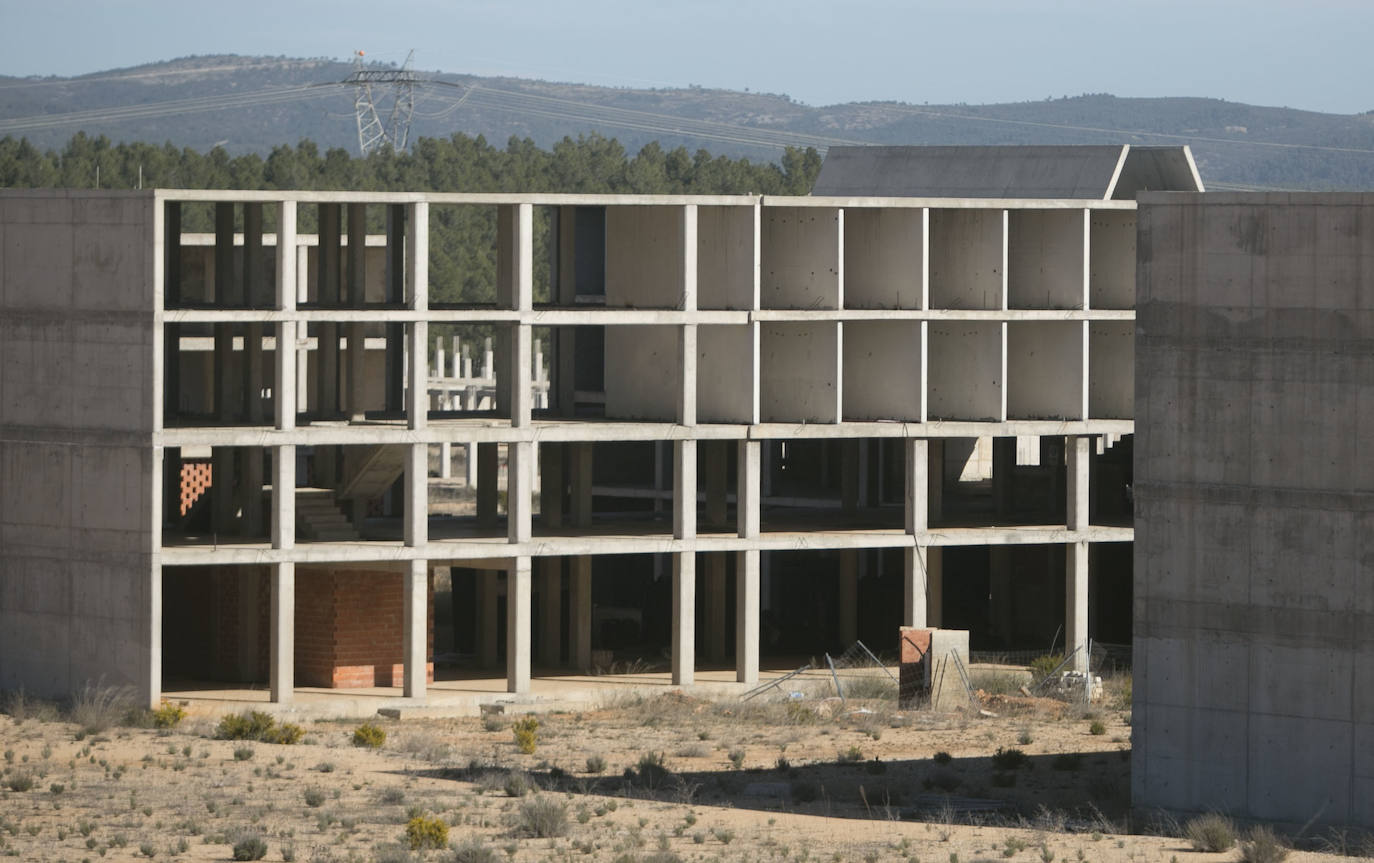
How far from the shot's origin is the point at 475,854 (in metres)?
22.9

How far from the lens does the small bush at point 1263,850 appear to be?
2222cm

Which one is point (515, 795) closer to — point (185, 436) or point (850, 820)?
point (850, 820)

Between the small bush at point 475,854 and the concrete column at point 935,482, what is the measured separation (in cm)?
1951

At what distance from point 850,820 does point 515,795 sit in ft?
14.7

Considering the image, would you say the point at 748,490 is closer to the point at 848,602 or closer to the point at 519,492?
the point at 519,492

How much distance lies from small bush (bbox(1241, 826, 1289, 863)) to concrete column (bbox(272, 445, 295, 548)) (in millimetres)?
17198

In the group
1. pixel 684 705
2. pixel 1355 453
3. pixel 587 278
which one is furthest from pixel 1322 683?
pixel 587 278

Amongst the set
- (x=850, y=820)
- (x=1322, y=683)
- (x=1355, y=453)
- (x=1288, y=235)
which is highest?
(x=1288, y=235)

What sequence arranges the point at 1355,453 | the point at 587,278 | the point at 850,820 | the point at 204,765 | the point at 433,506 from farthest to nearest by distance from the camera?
the point at 433,506, the point at 587,278, the point at 204,765, the point at 850,820, the point at 1355,453

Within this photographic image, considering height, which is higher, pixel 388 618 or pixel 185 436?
pixel 185 436

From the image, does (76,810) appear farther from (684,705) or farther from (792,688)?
(792,688)

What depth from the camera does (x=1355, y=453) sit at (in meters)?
23.8

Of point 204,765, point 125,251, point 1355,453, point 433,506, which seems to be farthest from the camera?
point 433,506

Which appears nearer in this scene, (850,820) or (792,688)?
(850,820)
